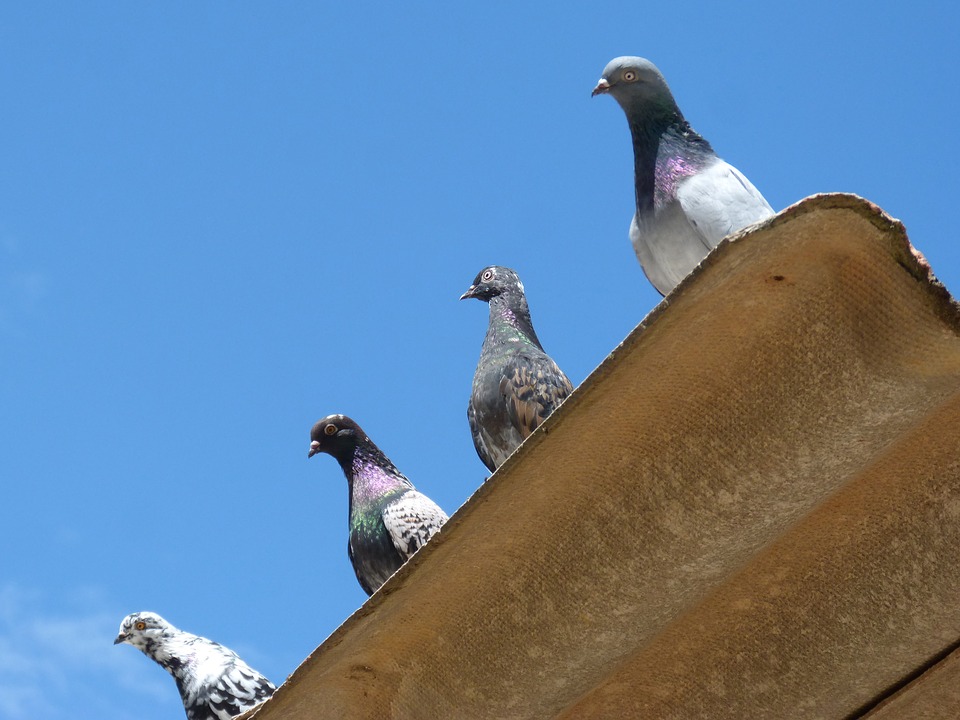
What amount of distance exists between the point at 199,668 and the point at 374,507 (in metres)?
1.36

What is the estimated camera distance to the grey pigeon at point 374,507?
708 cm

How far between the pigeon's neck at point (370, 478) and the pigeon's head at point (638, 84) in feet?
9.67

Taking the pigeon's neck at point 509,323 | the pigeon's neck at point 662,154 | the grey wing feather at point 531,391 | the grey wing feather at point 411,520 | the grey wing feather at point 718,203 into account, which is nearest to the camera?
the grey wing feather at point 718,203

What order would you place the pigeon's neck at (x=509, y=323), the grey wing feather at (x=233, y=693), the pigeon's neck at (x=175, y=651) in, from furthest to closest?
the pigeon's neck at (x=175, y=651) → the grey wing feather at (x=233, y=693) → the pigeon's neck at (x=509, y=323)

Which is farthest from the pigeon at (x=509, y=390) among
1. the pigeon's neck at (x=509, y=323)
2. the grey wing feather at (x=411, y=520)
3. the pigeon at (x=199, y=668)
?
the pigeon at (x=199, y=668)

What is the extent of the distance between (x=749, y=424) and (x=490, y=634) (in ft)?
3.48

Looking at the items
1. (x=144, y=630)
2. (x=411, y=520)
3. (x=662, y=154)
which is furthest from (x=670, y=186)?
(x=144, y=630)

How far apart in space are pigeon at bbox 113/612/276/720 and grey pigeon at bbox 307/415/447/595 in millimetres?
818

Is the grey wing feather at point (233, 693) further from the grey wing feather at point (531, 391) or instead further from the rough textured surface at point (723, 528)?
the rough textured surface at point (723, 528)

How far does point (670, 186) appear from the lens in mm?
5031

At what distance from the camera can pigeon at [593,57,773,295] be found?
488cm

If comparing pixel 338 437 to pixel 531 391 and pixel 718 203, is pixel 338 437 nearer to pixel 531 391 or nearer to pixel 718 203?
pixel 531 391

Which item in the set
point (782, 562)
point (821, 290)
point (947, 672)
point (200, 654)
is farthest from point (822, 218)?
point (200, 654)

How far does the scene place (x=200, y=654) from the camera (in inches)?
301
